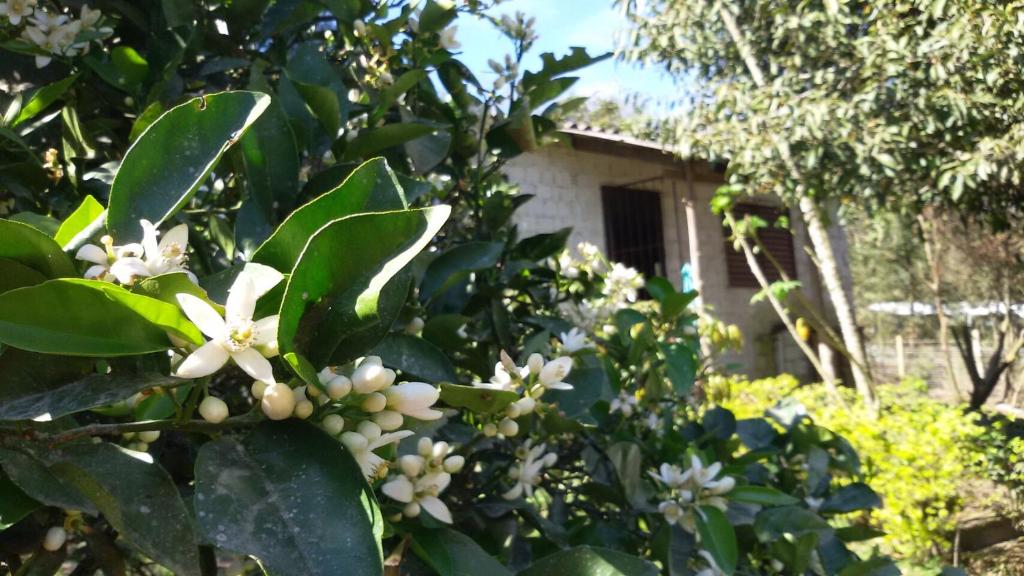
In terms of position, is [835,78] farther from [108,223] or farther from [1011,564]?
[108,223]

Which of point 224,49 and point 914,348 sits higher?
point 224,49

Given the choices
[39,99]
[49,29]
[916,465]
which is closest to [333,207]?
[39,99]

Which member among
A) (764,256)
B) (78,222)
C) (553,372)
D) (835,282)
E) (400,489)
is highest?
(78,222)

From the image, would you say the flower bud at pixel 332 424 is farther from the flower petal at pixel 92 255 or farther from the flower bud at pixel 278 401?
the flower petal at pixel 92 255

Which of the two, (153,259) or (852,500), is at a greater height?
(153,259)

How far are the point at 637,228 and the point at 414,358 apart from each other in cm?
856

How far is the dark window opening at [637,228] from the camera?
9141 mm

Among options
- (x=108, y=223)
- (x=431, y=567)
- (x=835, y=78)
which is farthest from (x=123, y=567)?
(x=835, y=78)

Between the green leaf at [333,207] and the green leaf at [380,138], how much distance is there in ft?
1.80

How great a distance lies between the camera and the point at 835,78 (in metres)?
5.79

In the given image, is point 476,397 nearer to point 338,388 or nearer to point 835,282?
point 338,388

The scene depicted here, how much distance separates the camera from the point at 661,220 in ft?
30.9

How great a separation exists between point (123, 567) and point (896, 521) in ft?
12.7

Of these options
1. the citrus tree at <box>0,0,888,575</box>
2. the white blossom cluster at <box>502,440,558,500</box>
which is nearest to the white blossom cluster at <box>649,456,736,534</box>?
the citrus tree at <box>0,0,888,575</box>
